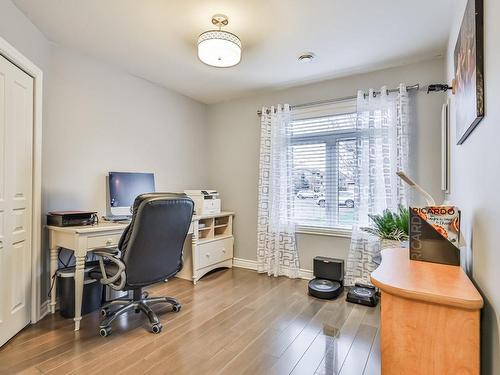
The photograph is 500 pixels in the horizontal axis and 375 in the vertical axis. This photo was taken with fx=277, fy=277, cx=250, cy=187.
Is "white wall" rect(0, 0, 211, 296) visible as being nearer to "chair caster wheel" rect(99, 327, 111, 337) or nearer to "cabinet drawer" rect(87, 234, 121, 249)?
"cabinet drawer" rect(87, 234, 121, 249)

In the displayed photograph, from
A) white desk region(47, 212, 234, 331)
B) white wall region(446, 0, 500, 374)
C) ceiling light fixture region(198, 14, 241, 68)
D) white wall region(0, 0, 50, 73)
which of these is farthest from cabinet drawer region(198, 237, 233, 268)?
white wall region(446, 0, 500, 374)

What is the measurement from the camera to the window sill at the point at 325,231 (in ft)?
10.5

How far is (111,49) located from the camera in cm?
264

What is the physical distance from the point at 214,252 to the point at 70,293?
1687 mm

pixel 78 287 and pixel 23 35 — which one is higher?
pixel 23 35

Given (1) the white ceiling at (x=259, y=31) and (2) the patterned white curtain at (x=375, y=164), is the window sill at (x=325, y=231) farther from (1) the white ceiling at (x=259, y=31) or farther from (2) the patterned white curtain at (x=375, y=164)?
(1) the white ceiling at (x=259, y=31)

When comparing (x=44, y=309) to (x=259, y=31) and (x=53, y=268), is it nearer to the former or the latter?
(x=53, y=268)

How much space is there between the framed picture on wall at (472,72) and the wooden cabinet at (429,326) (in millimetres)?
692

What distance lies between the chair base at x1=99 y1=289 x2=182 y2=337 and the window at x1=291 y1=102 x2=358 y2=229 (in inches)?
74.8

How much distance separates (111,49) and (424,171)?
130 inches

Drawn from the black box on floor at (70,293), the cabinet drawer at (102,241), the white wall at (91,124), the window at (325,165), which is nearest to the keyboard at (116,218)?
the white wall at (91,124)

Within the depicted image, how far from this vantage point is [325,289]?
2844mm

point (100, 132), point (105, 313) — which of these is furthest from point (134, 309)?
point (100, 132)

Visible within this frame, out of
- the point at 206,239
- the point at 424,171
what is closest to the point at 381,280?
the point at 424,171
